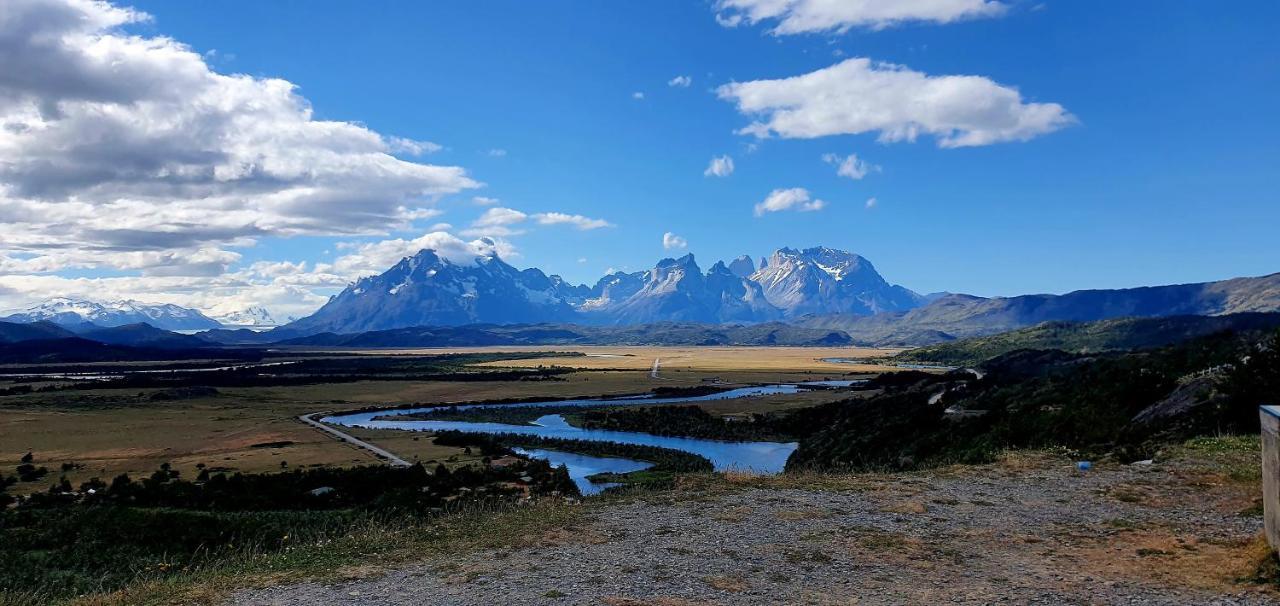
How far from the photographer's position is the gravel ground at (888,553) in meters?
12.3

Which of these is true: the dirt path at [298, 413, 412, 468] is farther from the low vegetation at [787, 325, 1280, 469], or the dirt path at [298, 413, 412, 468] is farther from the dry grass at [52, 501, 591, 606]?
the dry grass at [52, 501, 591, 606]

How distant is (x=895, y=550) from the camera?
48.5ft

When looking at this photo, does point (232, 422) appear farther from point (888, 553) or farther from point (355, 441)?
point (888, 553)

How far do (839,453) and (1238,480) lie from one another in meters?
34.6

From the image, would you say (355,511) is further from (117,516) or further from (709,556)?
(709,556)

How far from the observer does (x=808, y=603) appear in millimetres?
11992

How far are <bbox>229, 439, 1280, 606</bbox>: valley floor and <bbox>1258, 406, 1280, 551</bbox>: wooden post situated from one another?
493 millimetres

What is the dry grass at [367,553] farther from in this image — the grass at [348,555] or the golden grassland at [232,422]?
the golden grassland at [232,422]

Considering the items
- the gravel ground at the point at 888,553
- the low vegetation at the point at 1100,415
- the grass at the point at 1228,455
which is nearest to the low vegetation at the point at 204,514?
the gravel ground at the point at 888,553

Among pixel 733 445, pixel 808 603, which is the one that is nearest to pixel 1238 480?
pixel 808 603

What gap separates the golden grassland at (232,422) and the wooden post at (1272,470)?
53170 millimetres

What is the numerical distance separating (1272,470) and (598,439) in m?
69.2

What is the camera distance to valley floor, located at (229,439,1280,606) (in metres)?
12.4

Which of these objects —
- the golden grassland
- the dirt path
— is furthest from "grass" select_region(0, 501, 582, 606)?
the golden grassland
